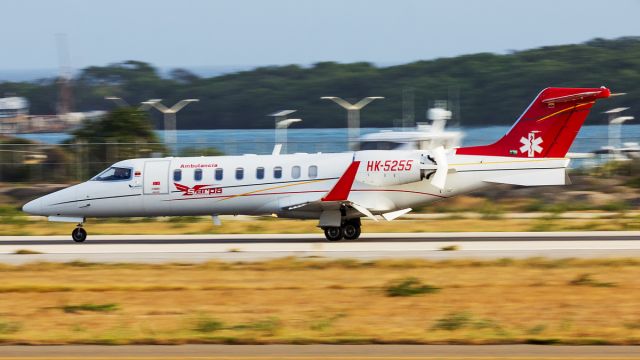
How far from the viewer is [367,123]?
8588 cm

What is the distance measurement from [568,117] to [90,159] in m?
25.2

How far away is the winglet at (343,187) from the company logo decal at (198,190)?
10.1ft

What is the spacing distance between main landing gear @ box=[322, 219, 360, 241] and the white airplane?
26 millimetres

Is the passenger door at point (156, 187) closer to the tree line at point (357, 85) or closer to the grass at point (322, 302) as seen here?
the grass at point (322, 302)

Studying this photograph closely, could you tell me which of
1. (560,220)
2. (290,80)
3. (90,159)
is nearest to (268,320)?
(560,220)

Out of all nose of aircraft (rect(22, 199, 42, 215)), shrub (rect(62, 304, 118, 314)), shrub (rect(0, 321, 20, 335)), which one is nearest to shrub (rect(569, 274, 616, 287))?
shrub (rect(62, 304, 118, 314))

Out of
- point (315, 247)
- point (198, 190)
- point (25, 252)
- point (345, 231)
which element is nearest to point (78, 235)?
point (25, 252)

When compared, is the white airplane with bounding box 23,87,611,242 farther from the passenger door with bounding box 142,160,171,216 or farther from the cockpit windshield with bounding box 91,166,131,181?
the cockpit windshield with bounding box 91,166,131,181

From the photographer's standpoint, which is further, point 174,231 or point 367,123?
point 367,123

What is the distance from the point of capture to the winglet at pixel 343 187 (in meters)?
27.1

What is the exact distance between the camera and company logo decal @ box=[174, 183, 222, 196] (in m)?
28.5

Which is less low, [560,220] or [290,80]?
[290,80]
